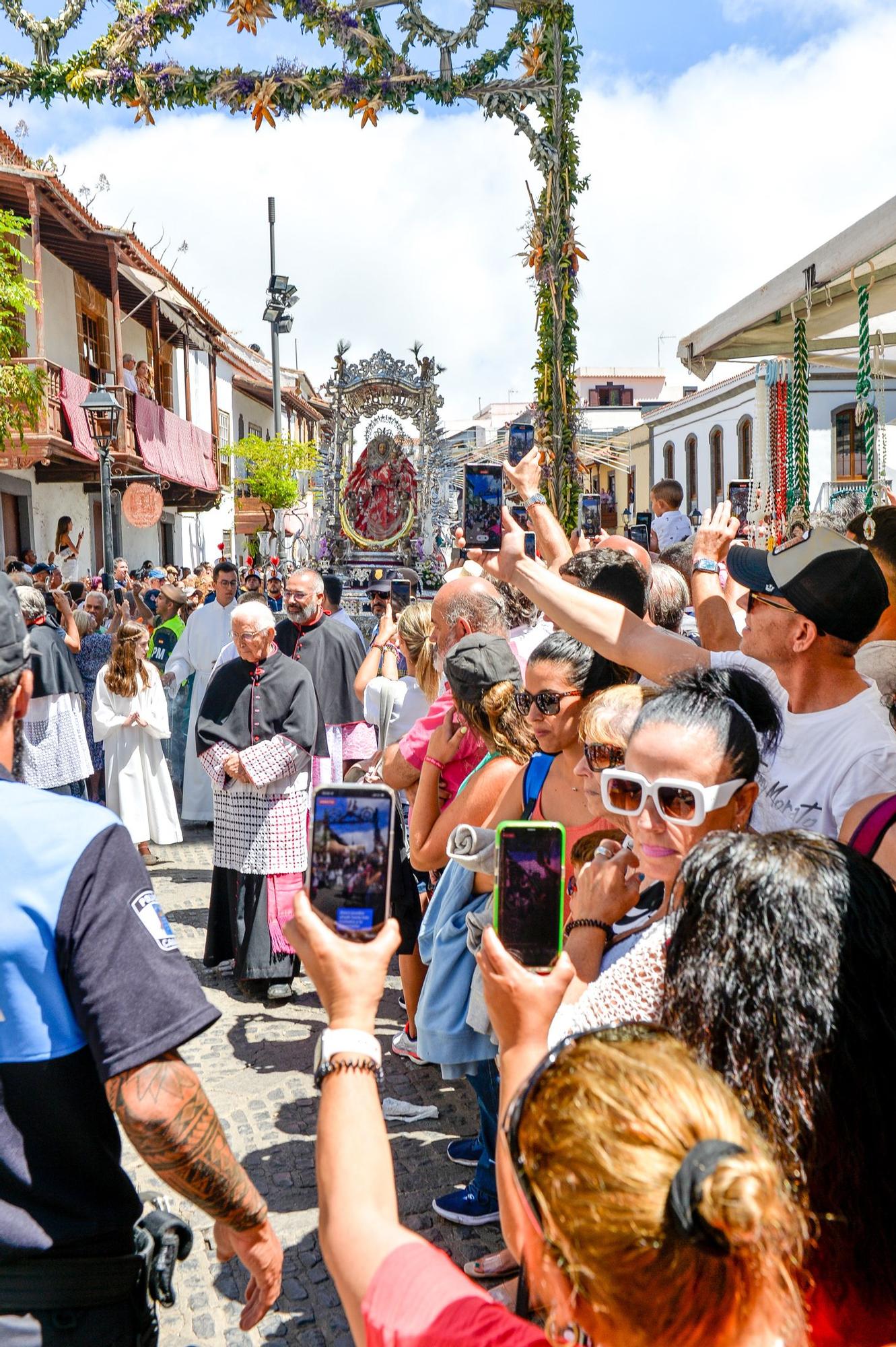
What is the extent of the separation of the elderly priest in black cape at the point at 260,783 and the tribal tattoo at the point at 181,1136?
12.0 ft

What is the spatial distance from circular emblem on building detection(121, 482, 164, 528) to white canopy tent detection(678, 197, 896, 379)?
10765mm

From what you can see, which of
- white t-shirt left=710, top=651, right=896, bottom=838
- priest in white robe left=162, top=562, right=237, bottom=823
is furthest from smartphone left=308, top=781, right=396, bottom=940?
priest in white robe left=162, top=562, right=237, bottom=823

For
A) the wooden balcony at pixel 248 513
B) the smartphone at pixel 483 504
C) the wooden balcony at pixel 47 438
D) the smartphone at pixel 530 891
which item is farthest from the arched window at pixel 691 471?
the smartphone at pixel 530 891

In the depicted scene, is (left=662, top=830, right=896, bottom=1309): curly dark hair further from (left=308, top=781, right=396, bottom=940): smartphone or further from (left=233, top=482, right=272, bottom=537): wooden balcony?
(left=233, top=482, right=272, bottom=537): wooden balcony

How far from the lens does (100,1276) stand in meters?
1.73

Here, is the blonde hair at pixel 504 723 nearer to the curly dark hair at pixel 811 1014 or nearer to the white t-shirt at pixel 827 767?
the white t-shirt at pixel 827 767

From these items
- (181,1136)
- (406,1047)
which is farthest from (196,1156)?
(406,1047)

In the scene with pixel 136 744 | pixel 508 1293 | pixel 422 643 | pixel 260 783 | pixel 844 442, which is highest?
pixel 844 442

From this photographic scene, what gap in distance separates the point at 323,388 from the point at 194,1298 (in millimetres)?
24048

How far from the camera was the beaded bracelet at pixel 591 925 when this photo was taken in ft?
7.25

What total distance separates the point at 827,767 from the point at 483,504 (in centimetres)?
197

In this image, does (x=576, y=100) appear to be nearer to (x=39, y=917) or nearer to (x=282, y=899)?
(x=282, y=899)

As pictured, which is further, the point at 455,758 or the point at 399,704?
the point at 399,704

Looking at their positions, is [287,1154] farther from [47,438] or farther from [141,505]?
[47,438]
